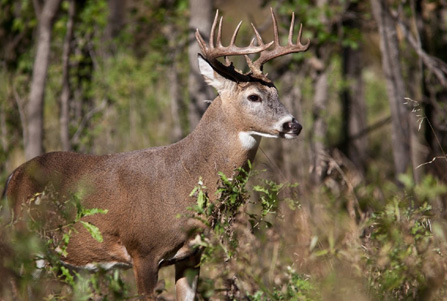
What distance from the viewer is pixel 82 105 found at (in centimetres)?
982

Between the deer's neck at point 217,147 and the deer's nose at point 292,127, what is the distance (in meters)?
0.25

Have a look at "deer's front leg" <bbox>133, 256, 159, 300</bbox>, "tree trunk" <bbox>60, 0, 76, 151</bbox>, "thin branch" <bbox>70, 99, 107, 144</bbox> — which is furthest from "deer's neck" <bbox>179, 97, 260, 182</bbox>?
"thin branch" <bbox>70, 99, 107, 144</bbox>

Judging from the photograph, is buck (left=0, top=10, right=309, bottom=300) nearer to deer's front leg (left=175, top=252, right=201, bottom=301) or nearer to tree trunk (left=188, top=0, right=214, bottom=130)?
deer's front leg (left=175, top=252, right=201, bottom=301)

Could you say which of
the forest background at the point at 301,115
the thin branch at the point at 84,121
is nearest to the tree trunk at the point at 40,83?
the forest background at the point at 301,115

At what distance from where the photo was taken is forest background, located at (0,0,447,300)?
409 cm

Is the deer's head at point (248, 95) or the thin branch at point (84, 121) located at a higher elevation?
the deer's head at point (248, 95)

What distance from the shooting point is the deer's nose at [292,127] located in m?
5.28

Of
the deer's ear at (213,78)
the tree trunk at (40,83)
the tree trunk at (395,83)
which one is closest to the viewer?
the deer's ear at (213,78)

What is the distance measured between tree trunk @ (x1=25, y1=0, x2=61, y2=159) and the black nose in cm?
355

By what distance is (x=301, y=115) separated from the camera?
10.5m

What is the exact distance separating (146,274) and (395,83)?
4.48 meters

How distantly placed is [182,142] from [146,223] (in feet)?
2.57

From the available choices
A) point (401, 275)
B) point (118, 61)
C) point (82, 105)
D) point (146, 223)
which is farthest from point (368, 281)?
point (118, 61)

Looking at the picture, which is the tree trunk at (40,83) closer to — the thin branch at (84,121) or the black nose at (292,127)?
the thin branch at (84,121)
